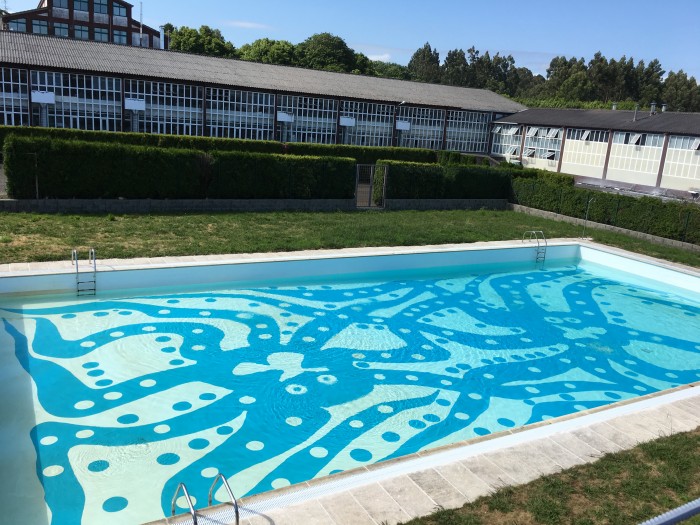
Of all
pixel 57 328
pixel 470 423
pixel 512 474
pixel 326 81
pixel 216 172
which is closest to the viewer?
pixel 512 474

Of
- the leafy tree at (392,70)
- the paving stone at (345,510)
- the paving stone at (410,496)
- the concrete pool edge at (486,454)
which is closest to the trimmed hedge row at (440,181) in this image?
the concrete pool edge at (486,454)

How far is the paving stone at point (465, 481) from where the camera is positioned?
485 centimetres

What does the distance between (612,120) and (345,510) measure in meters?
34.9

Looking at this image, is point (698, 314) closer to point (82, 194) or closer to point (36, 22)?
point (82, 194)

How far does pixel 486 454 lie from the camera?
557cm

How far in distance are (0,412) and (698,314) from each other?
13502 millimetres

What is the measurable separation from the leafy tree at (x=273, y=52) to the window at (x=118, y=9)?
47.0 ft

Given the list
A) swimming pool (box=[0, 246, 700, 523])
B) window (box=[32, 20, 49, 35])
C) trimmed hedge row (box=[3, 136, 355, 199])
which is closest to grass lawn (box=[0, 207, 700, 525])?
trimmed hedge row (box=[3, 136, 355, 199])

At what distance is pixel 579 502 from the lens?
15.6 ft

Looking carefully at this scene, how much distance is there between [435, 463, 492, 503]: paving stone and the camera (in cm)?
485

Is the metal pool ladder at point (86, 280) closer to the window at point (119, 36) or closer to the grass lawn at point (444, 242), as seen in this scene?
the grass lawn at point (444, 242)

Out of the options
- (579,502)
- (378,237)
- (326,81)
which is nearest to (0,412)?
(579,502)

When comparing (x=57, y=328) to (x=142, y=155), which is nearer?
(x=57, y=328)

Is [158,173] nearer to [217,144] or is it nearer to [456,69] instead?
[217,144]
